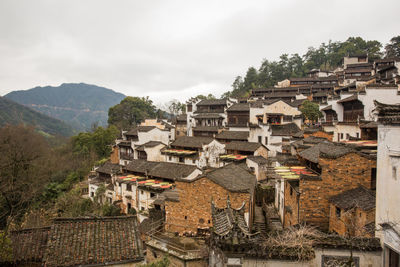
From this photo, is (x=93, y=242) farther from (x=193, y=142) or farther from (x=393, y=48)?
(x=393, y=48)

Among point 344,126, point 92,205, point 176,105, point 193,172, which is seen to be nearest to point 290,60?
point 176,105

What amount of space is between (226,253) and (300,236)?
230 centimetres

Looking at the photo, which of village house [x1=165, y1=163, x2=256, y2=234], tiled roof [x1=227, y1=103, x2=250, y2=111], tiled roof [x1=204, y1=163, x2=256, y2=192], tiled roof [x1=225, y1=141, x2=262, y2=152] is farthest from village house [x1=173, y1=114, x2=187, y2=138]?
village house [x1=165, y1=163, x2=256, y2=234]

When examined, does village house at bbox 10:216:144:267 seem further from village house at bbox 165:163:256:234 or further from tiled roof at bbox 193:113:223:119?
tiled roof at bbox 193:113:223:119

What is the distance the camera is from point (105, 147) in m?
50.0

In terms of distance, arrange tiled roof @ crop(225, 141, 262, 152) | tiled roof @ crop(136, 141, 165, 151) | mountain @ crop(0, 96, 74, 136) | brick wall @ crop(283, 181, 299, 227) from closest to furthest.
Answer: brick wall @ crop(283, 181, 299, 227) < tiled roof @ crop(225, 141, 262, 152) < tiled roof @ crop(136, 141, 165, 151) < mountain @ crop(0, 96, 74, 136)

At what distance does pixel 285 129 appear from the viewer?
34125mm

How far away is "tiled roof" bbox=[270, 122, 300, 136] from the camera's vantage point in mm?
32431

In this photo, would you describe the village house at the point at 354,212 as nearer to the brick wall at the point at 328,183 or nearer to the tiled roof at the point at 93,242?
the brick wall at the point at 328,183

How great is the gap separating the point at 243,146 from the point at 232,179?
48.7 ft

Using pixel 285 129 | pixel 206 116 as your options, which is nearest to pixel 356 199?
pixel 285 129

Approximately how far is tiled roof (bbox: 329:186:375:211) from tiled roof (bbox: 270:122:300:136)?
20.9 meters

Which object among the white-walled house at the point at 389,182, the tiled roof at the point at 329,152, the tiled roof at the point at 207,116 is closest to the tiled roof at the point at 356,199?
the tiled roof at the point at 329,152

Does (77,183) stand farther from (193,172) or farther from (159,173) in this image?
(193,172)
